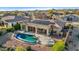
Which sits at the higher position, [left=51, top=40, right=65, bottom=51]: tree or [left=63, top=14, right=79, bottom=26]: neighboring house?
[left=63, top=14, right=79, bottom=26]: neighboring house

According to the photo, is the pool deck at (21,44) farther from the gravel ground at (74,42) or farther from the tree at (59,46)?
the gravel ground at (74,42)

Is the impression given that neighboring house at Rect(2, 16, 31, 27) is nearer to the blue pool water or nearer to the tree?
the blue pool water

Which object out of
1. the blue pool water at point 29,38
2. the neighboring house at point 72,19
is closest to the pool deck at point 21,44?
the blue pool water at point 29,38

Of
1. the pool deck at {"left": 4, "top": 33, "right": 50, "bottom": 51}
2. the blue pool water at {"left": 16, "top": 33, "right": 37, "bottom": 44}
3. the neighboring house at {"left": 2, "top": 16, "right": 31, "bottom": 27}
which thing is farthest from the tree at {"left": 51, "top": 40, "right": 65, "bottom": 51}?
the neighboring house at {"left": 2, "top": 16, "right": 31, "bottom": 27}

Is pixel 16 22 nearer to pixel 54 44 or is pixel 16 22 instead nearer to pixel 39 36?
pixel 39 36
